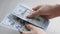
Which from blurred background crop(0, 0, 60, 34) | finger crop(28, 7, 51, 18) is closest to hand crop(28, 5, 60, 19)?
finger crop(28, 7, 51, 18)

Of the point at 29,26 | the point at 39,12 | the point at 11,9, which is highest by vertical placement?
the point at 11,9

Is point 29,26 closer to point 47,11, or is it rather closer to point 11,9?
point 47,11

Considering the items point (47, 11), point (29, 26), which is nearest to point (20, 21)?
point (29, 26)

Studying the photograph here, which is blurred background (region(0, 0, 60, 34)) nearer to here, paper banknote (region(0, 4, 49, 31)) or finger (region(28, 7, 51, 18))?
paper banknote (region(0, 4, 49, 31))

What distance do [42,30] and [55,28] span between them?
22cm

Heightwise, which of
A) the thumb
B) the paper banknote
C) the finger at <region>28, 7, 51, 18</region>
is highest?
the finger at <region>28, 7, 51, 18</region>

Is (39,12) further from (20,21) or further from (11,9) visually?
(11,9)

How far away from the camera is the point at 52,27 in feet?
3.84

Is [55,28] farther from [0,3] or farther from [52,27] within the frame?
[0,3]

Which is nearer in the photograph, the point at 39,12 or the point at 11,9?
the point at 39,12

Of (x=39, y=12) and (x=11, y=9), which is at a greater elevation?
(x=11, y=9)

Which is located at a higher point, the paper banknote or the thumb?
the paper banknote

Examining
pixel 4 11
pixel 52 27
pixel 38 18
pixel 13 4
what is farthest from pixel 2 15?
pixel 52 27

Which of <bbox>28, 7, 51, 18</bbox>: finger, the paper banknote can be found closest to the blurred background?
the paper banknote
